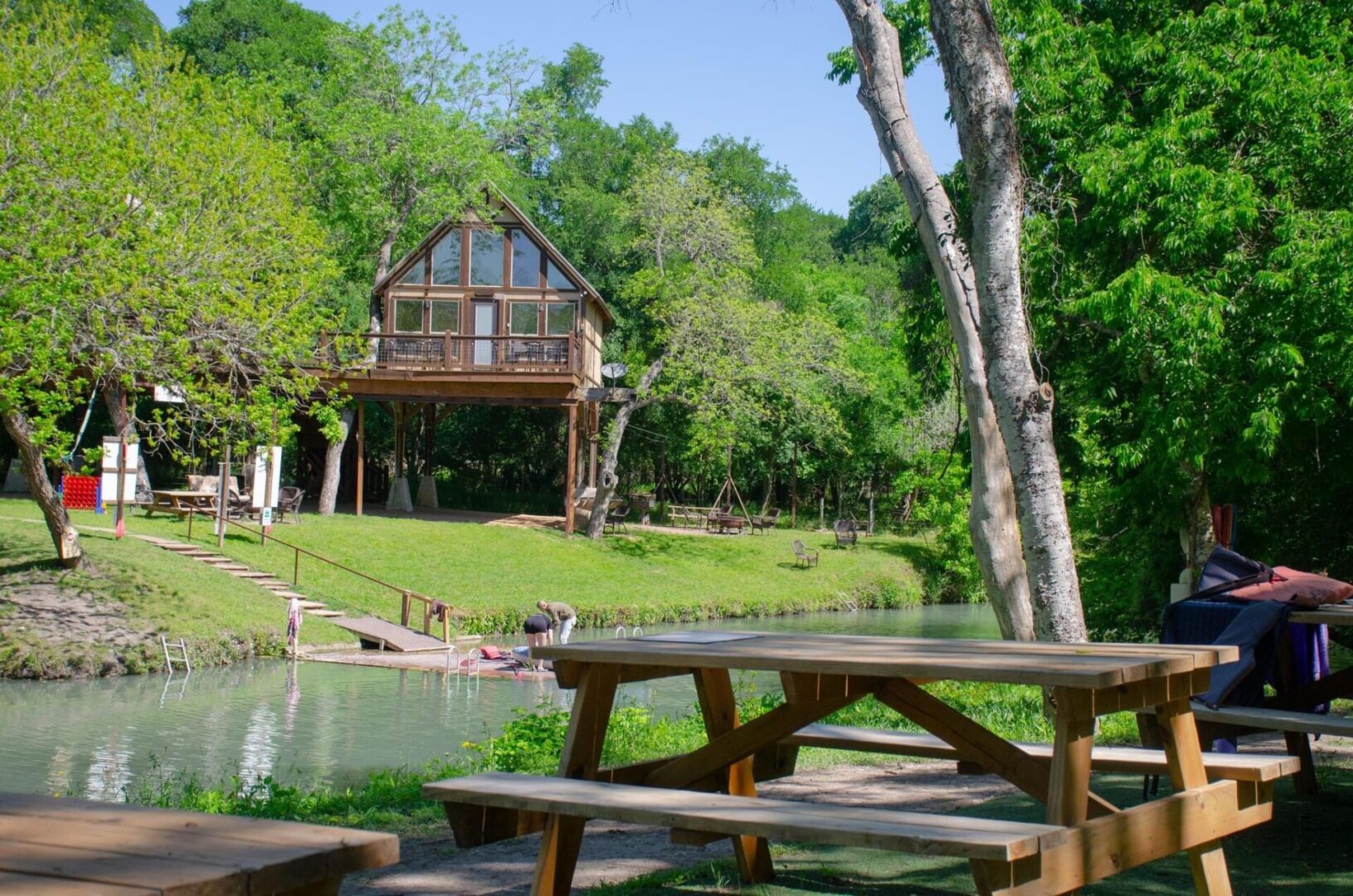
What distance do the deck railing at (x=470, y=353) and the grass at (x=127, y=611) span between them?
1036 centimetres

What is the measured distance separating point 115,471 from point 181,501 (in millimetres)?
3004

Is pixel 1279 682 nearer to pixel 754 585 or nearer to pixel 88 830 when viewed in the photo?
pixel 88 830

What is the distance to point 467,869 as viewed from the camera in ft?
17.2

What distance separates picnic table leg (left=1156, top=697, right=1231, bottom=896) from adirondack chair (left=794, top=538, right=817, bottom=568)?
33.3 meters

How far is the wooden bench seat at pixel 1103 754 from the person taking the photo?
4555 millimetres

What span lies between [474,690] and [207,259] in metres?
8.32

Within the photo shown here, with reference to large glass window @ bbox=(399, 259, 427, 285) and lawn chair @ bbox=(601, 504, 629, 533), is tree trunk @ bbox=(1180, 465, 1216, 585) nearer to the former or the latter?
lawn chair @ bbox=(601, 504, 629, 533)

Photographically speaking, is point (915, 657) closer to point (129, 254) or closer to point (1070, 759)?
point (1070, 759)

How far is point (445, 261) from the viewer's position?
36875mm

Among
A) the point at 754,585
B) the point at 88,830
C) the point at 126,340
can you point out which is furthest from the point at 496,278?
the point at 88,830

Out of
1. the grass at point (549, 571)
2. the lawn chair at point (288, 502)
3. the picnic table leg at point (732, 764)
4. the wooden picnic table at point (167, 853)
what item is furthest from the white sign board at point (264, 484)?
the wooden picnic table at point (167, 853)

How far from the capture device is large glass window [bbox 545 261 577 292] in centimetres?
3694

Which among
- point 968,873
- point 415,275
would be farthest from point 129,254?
point 415,275

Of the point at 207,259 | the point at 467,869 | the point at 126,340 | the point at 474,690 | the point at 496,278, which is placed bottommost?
the point at 474,690
